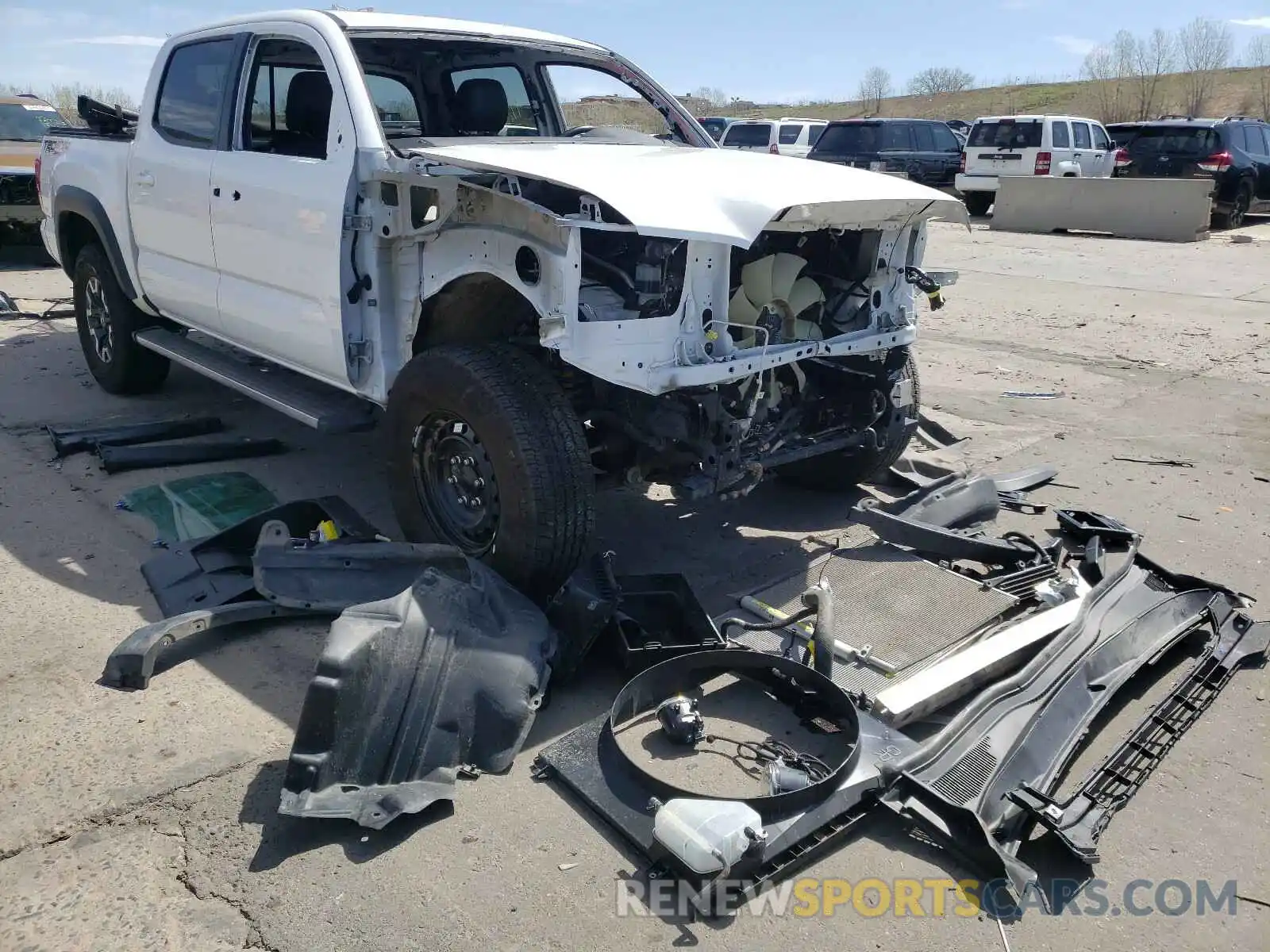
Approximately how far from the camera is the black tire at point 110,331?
6188 mm

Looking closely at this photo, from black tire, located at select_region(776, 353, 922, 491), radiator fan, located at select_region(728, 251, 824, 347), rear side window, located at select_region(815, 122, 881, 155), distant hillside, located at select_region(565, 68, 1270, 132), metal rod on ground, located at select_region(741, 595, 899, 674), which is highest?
distant hillside, located at select_region(565, 68, 1270, 132)

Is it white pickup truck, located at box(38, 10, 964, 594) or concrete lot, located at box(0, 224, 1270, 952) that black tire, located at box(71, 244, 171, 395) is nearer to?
concrete lot, located at box(0, 224, 1270, 952)

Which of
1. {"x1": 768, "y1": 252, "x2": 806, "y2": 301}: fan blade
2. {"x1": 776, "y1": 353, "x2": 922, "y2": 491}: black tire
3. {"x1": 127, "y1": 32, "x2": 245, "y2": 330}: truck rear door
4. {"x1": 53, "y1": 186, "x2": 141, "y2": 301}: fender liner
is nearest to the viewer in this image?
{"x1": 768, "y1": 252, "x2": 806, "y2": 301}: fan blade

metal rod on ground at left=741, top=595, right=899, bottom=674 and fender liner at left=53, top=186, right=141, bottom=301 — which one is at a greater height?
fender liner at left=53, top=186, right=141, bottom=301

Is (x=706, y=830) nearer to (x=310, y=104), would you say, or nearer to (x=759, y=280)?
(x=759, y=280)

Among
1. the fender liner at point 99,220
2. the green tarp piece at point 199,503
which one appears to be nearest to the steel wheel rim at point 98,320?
the fender liner at point 99,220

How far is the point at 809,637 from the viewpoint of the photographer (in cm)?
359

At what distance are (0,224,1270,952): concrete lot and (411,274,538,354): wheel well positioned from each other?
1.06 m

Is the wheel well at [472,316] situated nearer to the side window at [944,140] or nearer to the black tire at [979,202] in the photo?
the black tire at [979,202]

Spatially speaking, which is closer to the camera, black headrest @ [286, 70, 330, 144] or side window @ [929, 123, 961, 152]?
black headrest @ [286, 70, 330, 144]

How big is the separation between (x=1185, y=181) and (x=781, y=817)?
16.5 metres

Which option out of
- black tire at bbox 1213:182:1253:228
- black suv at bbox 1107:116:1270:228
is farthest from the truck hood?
black tire at bbox 1213:182:1253:228

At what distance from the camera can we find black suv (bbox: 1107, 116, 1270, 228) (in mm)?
18031

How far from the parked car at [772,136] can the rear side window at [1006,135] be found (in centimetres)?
437
